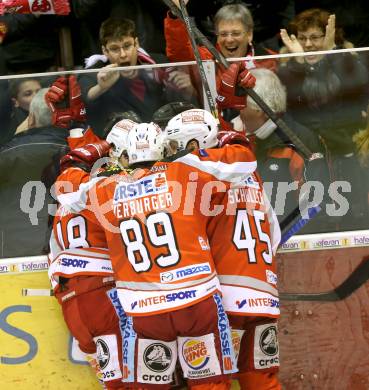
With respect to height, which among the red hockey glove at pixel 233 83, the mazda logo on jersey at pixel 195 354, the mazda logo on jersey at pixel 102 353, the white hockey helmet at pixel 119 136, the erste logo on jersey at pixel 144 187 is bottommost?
the mazda logo on jersey at pixel 195 354

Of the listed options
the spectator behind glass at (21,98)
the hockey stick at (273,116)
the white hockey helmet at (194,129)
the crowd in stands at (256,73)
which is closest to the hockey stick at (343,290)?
the crowd in stands at (256,73)

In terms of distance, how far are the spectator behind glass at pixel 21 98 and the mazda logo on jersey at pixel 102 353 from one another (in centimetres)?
129

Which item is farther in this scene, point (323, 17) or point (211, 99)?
point (323, 17)

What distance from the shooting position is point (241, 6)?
6910 mm

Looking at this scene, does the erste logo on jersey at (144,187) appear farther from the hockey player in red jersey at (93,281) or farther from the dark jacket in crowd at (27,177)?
the dark jacket in crowd at (27,177)

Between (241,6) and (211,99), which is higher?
(241,6)

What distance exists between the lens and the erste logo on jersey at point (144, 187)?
5.57 meters

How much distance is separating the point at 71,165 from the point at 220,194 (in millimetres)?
849

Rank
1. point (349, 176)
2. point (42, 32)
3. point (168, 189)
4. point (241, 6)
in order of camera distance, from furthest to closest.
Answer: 1. point (42, 32)
2. point (241, 6)
3. point (349, 176)
4. point (168, 189)

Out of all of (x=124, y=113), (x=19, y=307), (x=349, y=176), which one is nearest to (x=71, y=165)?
(x=124, y=113)

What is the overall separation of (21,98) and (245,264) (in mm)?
1619

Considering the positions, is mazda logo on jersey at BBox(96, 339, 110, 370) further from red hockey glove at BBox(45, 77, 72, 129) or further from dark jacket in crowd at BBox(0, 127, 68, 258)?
red hockey glove at BBox(45, 77, 72, 129)

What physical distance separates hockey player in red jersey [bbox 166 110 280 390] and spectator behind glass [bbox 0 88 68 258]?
0.84 metres

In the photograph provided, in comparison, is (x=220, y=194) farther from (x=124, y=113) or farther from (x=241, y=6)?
(x=241, y=6)
